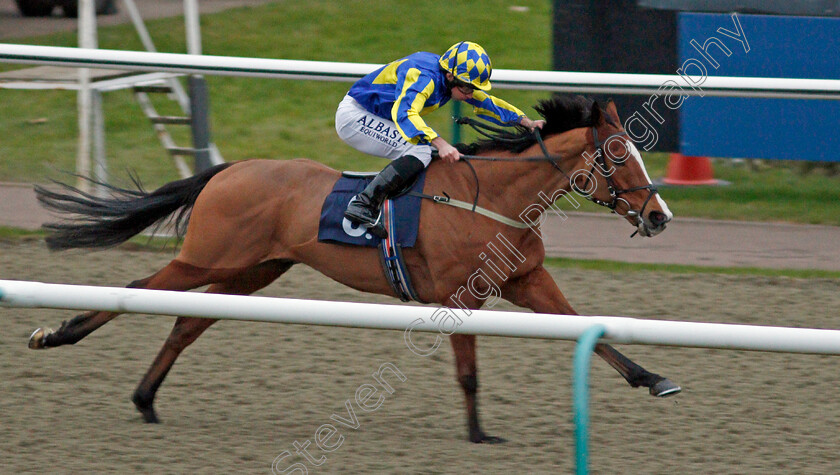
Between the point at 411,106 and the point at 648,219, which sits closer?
the point at 648,219

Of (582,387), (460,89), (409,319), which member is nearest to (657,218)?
(460,89)

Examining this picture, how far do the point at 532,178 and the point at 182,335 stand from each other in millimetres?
1493

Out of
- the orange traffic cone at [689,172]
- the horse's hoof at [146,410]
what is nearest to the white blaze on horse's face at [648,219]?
the horse's hoof at [146,410]

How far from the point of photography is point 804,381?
4520mm

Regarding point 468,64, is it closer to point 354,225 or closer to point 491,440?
point 354,225

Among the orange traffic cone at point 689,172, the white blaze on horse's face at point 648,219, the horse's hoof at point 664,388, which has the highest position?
the white blaze on horse's face at point 648,219

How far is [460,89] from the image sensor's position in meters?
4.05

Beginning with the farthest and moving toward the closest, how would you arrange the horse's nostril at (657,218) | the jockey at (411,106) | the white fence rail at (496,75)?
the white fence rail at (496,75)
the jockey at (411,106)
the horse's nostril at (657,218)

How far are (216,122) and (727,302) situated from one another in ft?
19.5

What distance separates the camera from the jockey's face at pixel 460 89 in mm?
4008

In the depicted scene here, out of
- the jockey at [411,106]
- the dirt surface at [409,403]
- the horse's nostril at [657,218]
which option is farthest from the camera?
the jockey at [411,106]

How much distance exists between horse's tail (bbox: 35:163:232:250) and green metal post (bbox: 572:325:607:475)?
246 centimetres

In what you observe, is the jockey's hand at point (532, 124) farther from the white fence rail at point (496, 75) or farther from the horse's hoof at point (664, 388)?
the white fence rail at point (496, 75)

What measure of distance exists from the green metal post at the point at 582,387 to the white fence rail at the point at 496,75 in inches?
145
